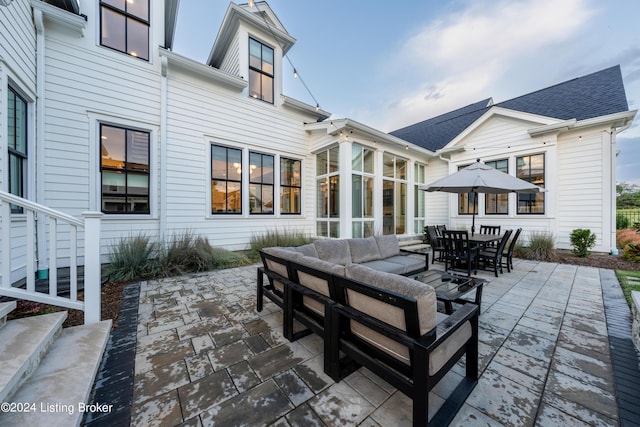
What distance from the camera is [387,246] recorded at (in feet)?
14.9

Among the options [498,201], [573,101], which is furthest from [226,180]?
[573,101]

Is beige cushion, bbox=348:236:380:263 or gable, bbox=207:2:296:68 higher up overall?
gable, bbox=207:2:296:68

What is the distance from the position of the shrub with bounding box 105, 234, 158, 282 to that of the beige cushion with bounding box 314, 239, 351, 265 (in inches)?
134

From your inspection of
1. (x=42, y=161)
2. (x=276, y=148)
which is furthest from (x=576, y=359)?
(x=42, y=161)

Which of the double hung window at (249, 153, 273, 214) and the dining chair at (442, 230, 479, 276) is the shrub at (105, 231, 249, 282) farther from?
the dining chair at (442, 230, 479, 276)

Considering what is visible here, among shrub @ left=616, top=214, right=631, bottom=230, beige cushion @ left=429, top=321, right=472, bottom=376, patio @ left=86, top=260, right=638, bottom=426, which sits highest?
shrub @ left=616, top=214, right=631, bottom=230

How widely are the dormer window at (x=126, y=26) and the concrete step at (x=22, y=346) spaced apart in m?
5.73

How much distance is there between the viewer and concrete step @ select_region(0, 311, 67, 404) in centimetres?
141

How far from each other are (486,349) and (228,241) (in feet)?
19.0

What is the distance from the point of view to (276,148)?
23.1 feet

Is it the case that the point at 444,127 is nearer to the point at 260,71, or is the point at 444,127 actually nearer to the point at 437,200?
the point at 437,200

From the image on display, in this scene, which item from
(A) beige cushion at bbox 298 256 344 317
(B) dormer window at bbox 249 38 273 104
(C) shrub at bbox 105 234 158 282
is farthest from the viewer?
(B) dormer window at bbox 249 38 273 104

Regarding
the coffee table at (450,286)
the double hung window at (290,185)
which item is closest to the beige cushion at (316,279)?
the coffee table at (450,286)

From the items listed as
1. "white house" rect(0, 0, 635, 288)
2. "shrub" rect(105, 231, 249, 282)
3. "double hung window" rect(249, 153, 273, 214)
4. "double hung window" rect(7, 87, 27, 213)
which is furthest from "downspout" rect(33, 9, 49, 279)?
"double hung window" rect(249, 153, 273, 214)
